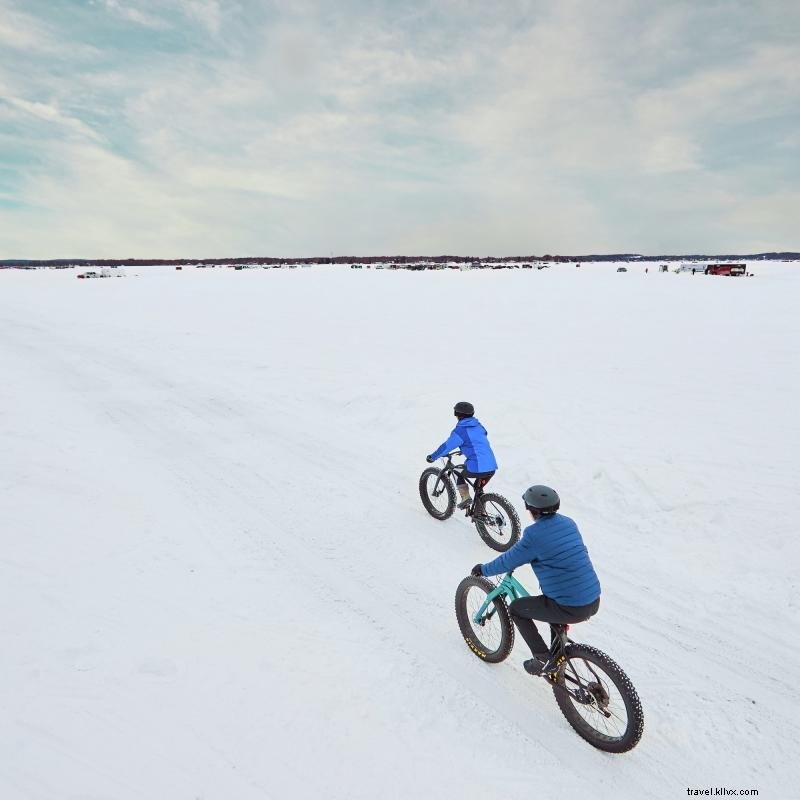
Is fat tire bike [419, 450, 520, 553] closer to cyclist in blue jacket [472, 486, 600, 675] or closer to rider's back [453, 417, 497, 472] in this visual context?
rider's back [453, 417, 497, 472]

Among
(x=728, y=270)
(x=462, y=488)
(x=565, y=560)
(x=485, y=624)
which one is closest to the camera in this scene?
(x=565, y=560)

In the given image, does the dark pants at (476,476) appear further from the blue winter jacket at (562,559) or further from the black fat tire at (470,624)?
the blue winter jacket at (562,559)

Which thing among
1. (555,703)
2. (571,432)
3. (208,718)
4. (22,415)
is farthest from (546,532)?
(22,415)

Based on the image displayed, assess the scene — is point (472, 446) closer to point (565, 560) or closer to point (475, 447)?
point (475, 447)

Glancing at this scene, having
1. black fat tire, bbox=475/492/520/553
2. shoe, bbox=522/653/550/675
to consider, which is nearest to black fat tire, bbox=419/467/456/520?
black fat tire, bbox=475/492/520/553

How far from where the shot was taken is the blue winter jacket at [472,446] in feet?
22.1

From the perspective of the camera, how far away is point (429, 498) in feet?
24.8

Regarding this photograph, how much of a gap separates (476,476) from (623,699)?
11.1 feet

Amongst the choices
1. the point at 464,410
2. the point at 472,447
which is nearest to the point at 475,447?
the point at 472,447

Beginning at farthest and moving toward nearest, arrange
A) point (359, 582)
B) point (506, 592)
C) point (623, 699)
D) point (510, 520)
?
1. point (510, 520)
2. point (359, 582)
3. point (506, 592)
4. point (623, 699)

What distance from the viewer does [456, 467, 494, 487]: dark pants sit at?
6.72 meters

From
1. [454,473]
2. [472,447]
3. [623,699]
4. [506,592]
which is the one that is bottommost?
[623,699]

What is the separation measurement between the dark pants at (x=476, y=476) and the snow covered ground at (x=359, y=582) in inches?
32.0

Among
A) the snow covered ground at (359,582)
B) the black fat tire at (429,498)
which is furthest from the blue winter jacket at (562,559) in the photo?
the black fat tire at (429,498)
